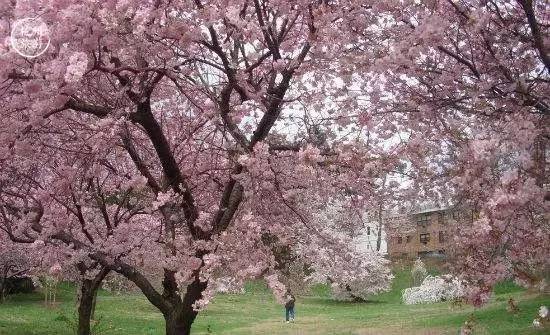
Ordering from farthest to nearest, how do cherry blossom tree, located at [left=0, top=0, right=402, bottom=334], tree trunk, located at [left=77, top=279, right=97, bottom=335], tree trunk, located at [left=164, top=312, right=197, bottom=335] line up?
tree trunk, located at [left=77, top=279, right=97, bottom=335], tree trunk, located at [left=164, top=312, right=197, bottom=335], cherry blossom tree, located at [left=0, top=0, right=402, bottom=334]

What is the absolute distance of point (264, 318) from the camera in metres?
28.0

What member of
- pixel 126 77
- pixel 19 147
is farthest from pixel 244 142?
pixel 19 147

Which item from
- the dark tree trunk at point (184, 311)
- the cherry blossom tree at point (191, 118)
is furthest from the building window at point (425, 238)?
the dark tree trunk at point (184, 311)

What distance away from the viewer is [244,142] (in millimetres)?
6891

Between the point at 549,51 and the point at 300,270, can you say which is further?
the point at 300,270

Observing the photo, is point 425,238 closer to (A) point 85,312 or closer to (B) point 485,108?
(A) point 85,312

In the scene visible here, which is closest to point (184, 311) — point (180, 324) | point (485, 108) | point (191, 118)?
point (180, 324)

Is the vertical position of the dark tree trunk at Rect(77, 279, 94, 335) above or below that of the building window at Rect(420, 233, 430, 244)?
below

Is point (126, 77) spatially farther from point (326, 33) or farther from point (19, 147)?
point (326, 33)

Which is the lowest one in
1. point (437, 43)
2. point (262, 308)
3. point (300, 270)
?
point (262, 308)

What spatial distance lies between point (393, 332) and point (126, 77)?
49.4 ft

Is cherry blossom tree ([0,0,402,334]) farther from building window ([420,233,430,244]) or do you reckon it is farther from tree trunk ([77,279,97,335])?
building window ([420,233,430,244])

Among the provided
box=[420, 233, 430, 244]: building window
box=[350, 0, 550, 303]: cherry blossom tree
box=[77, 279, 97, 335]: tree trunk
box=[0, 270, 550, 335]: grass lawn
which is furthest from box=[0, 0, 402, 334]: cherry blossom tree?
box=[420, 233, 430, 244]: building window

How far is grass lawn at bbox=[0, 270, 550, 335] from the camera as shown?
61.9 ft
